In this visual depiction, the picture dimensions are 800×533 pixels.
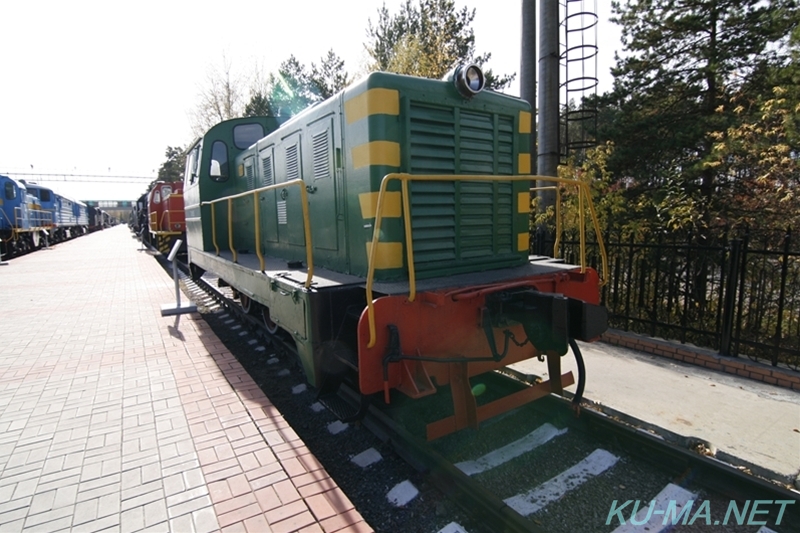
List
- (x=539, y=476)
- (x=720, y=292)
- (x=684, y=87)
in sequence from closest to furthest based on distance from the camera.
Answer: (x=539, y=476)
(x=720, y=292)
(x=684, y=87)

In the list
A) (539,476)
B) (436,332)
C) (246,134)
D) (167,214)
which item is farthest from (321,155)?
(167,214)

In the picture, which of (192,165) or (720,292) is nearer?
(720,292)

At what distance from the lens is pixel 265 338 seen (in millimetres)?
A: 5980

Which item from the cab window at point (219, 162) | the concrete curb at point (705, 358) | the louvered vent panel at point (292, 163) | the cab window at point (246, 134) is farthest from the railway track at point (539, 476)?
the cab window at point (246, 134)

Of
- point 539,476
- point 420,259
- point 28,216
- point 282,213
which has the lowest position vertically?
point 539,476

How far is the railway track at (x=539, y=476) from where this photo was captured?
101 inches

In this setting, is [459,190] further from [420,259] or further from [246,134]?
[246,134]

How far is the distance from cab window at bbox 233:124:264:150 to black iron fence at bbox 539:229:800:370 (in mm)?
5045

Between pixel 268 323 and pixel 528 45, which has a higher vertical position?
pixel 528 45

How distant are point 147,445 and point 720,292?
6.08 meters

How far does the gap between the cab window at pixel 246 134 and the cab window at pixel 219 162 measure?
0.23 metres

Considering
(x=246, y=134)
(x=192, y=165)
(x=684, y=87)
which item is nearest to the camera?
(x=246, y=134)

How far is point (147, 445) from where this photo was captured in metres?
3.16

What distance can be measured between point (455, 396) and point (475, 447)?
2.01 feet
